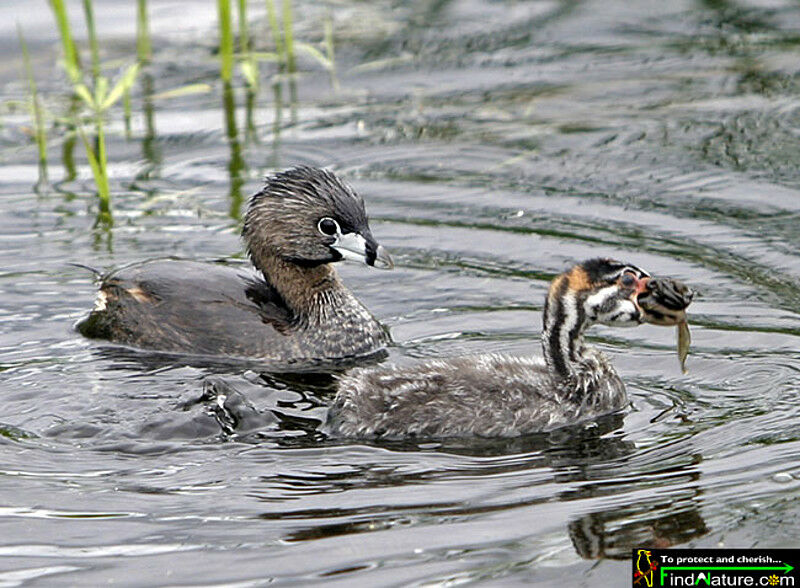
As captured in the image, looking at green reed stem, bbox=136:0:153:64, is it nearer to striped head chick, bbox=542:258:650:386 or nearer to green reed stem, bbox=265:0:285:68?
green reed stem, bbox=265:0:285:68

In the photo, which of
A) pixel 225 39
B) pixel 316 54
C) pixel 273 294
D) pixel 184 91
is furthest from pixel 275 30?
pixel 273 294

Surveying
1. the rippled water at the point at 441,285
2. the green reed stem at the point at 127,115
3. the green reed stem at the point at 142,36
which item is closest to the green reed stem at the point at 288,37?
the rippled water at the point at 441,285

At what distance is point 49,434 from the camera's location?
301 inches

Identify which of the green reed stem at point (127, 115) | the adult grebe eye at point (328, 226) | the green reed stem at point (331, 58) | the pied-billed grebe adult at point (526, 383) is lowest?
the pied-billed grebe adult at point (526, 383)

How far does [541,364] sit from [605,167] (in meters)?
3.89

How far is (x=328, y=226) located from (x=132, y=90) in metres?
5.49

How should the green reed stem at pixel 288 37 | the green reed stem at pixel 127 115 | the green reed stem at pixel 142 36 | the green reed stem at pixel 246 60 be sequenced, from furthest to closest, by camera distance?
the green reed stem at pixel 142 36 → the green reed stem at pixel 288 37 → the green reed stem at pixel 246 60 → the green reed stem at pixel 127 115

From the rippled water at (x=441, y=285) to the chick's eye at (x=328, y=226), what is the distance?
0.63 m

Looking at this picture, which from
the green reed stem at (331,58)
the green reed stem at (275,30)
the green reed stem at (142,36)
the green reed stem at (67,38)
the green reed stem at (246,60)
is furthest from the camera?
the green reed stem at (142,36)

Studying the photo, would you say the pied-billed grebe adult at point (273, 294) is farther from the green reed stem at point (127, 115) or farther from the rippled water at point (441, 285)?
the green reed stem at point (127, 115)

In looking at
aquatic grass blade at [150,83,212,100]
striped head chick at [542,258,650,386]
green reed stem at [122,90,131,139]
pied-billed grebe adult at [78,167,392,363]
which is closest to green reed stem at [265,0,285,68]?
aquatic grass blade at [150,83,212,100]

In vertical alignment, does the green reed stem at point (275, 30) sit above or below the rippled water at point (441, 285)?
above

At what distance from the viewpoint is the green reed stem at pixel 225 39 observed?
1320 centimetres

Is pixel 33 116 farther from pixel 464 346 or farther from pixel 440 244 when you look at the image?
pixel 464 346
